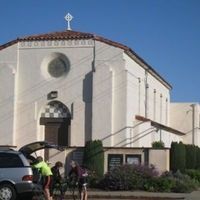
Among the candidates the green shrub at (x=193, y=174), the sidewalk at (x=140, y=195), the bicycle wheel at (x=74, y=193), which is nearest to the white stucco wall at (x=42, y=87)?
the green shrub at (x=193, y=174)

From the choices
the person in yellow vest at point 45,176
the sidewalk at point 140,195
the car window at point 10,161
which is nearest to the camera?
the car window at point 10,161

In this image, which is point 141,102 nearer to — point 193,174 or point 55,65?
point 55,65

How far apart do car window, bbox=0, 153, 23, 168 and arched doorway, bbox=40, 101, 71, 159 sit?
19.1m

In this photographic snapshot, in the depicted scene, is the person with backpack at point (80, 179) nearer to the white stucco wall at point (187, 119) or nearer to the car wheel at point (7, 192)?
the car wheel at point (7, 192)

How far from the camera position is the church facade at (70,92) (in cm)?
3872

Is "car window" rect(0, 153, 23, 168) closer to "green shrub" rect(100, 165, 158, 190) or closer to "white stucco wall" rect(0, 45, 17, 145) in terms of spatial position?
"green shrub" rect(100, 165, 158, 190)

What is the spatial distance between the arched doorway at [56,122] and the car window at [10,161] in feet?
62.6

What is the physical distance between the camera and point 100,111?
3869cm

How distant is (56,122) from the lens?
40.5 meters

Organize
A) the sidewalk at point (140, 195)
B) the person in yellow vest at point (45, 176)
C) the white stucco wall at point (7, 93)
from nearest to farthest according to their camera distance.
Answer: the person in yellow vest at point (45, 176) < the sidewalk at point (140, 195) < the white stucco wall at point (7, 93)

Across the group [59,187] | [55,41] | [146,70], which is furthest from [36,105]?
[59,187]

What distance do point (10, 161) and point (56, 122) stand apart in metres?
19.7

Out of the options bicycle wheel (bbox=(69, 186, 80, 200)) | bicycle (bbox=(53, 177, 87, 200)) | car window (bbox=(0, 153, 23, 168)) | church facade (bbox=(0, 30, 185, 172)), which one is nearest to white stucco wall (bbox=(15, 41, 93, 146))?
church facade (bbox=(0, 30, 185, 172))

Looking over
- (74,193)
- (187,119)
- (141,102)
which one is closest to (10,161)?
(74,193)
